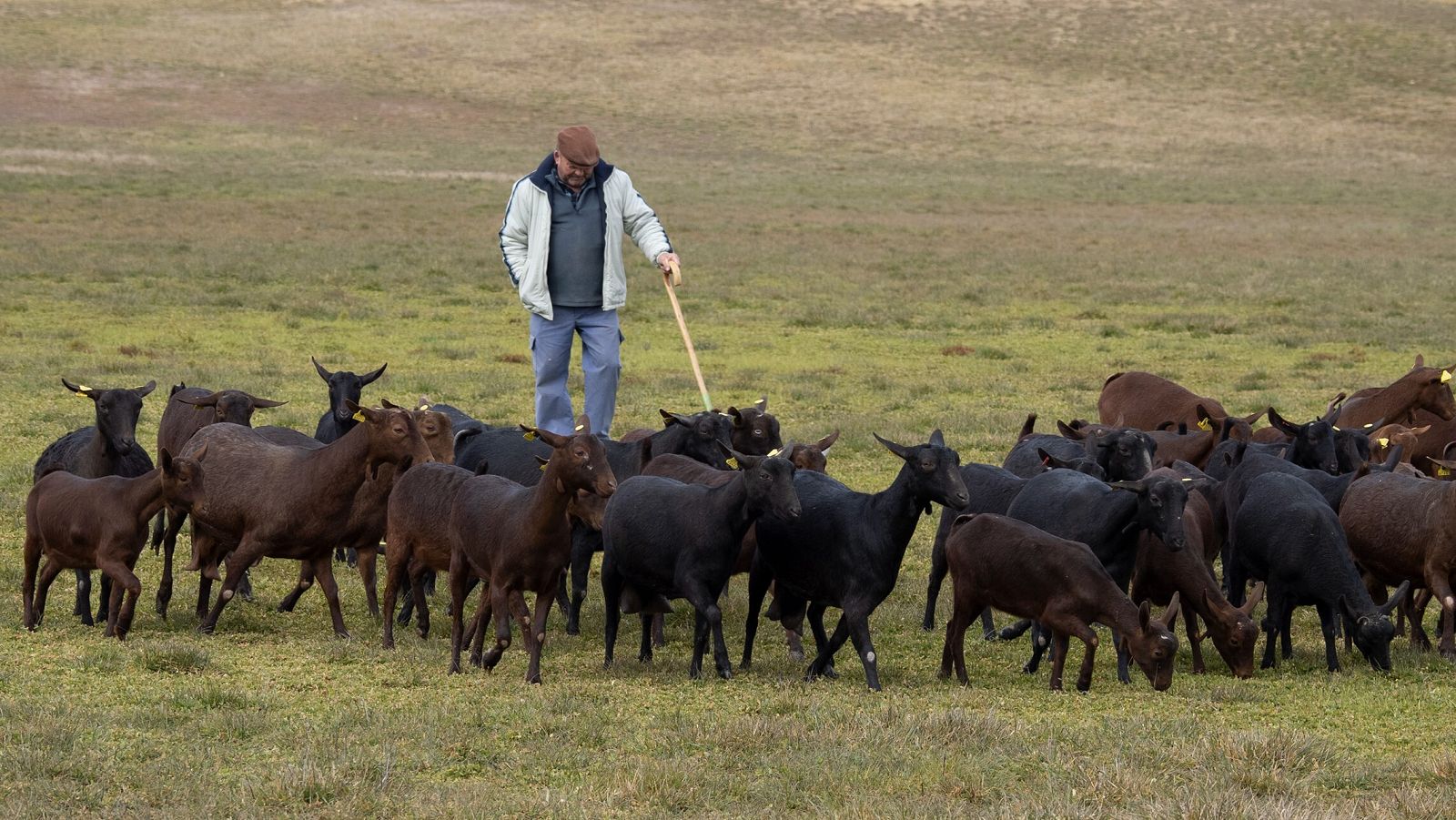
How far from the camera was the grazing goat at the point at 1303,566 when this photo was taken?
9.48 m

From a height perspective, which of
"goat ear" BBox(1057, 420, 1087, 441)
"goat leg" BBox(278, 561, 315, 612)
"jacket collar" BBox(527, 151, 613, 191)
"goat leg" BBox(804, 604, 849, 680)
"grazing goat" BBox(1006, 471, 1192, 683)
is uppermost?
"jacket collar" BBox(527, 151, 613, 191)

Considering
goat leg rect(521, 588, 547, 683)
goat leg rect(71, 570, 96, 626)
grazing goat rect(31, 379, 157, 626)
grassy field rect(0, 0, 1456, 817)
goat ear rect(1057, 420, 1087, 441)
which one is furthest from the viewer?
goat ear rect(1057, 420, 1087, 441)

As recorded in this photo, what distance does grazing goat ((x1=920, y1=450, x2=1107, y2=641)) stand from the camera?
35.1 feet

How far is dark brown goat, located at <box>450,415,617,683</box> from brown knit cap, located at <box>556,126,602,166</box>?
310 centimetres

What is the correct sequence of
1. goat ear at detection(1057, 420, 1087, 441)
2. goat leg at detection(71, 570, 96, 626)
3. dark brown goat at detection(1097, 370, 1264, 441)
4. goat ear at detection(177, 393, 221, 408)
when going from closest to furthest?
goat leg at detection(71, 570, 96, 626), goat ear at detection(177, 393, 221, 408), goat ear at detection(1057, 420, 1087, 441), dark brown goat at detection(1097, 370, 1264, 441)

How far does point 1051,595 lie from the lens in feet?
29.2

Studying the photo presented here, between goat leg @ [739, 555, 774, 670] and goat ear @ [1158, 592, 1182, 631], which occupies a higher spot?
goat ear @ [1158, 592, 1182, 631]

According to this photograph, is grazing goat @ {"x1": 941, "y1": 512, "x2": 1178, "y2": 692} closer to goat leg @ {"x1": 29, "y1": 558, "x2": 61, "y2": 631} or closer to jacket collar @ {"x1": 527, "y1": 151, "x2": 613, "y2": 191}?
jacket collar @ {"x1": 527, "y1": 151, "x2": 613, "y2": 191}

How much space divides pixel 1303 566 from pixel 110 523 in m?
6.54

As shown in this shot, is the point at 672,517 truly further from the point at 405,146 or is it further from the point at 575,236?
A: the point at 405,146

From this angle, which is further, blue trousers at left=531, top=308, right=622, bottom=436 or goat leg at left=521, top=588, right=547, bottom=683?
blue trousers at left=531, top=308, right=622, bottom=436

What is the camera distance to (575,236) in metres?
12.1

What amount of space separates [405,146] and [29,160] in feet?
43.4

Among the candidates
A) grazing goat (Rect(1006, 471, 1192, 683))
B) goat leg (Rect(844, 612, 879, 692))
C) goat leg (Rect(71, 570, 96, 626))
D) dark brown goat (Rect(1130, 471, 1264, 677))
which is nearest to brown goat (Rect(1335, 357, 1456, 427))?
grazing goat (Rect(1006, 471, 1192, 683))
